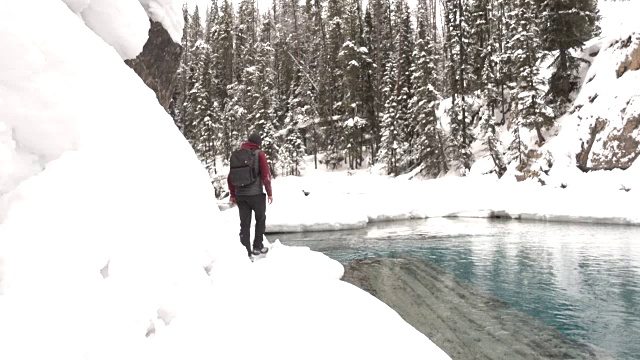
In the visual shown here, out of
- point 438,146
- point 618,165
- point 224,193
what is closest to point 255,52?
point 224,193

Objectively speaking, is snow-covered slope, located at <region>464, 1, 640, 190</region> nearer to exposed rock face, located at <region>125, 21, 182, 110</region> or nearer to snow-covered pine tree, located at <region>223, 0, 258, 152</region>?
exposed rock face, located at <region>125, 21, 182, 110</region>

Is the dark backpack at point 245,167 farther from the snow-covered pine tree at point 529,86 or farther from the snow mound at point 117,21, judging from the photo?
the snow-covered pine tree at point 529,86

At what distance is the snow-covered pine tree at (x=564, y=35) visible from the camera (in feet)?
71.7

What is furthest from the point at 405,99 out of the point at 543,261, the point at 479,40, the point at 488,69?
the point at 543,261

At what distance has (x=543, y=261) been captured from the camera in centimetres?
845

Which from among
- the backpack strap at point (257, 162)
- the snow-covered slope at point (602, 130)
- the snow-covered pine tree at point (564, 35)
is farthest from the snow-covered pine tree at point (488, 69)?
the backpack strap at point (257, 162)

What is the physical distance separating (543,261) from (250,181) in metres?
6.20

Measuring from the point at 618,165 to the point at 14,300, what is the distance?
799 inches

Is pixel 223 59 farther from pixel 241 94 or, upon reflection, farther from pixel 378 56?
pixel 378 56

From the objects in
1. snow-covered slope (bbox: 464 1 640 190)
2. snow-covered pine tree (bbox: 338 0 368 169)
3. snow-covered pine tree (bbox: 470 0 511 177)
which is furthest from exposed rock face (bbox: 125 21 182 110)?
snow-covered pine tree (bbox: 338 0 368 169)

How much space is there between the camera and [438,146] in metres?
26.3

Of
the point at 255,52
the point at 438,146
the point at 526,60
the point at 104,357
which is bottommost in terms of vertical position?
the point at 104,357

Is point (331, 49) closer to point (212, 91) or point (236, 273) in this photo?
point (212, 91)

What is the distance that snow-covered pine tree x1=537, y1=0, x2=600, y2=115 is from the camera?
71.7 feet
